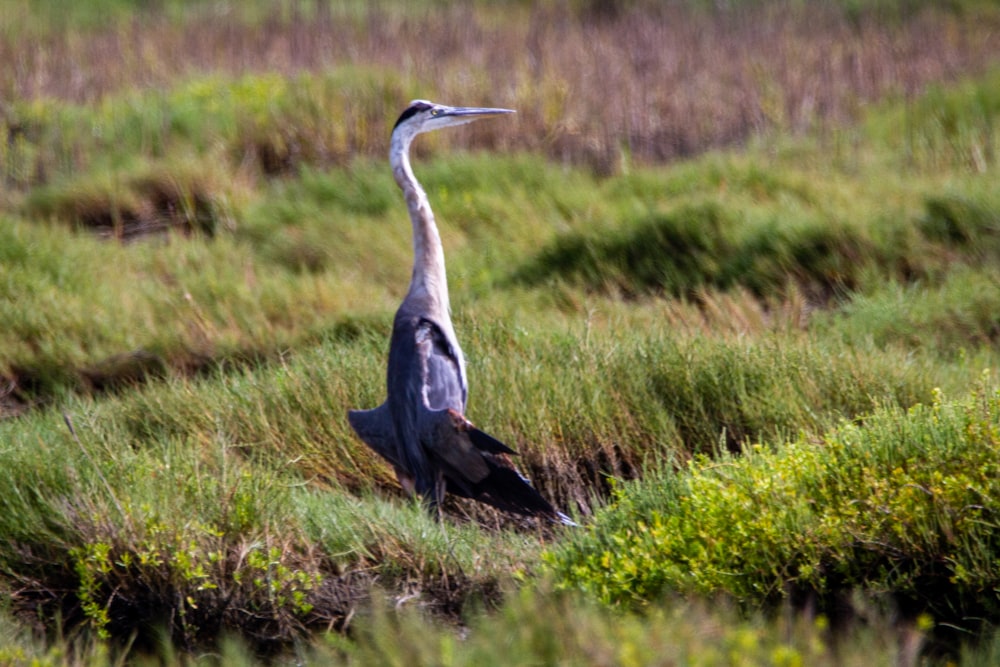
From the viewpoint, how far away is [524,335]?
19.7 ft

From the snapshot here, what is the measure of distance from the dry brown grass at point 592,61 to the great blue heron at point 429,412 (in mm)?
4371

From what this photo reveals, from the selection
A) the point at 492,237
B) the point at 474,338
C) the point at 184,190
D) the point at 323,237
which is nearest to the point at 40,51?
the point at 184,190

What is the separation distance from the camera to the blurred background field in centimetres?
375

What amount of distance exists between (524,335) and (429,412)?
5.26ft

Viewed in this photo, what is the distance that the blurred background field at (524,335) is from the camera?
3.75m

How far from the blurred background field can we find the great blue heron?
196mm

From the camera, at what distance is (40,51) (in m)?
11.5

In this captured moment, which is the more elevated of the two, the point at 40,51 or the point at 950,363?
the point at 40,51

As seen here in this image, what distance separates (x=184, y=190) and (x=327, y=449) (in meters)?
4.10

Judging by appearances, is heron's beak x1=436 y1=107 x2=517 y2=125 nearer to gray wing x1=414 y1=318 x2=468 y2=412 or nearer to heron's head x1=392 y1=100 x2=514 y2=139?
heron's head x1=392 y1=100 x2=514 y2=139

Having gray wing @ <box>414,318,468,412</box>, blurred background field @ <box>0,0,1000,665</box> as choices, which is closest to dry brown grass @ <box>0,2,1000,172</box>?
blurred background field @ <box>0,0,1000,665</box>

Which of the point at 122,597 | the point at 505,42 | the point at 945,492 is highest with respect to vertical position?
the point at 505,42

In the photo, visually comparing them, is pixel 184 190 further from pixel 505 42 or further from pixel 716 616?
pixel 716 616

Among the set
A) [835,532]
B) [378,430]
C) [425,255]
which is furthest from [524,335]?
[835,532]
